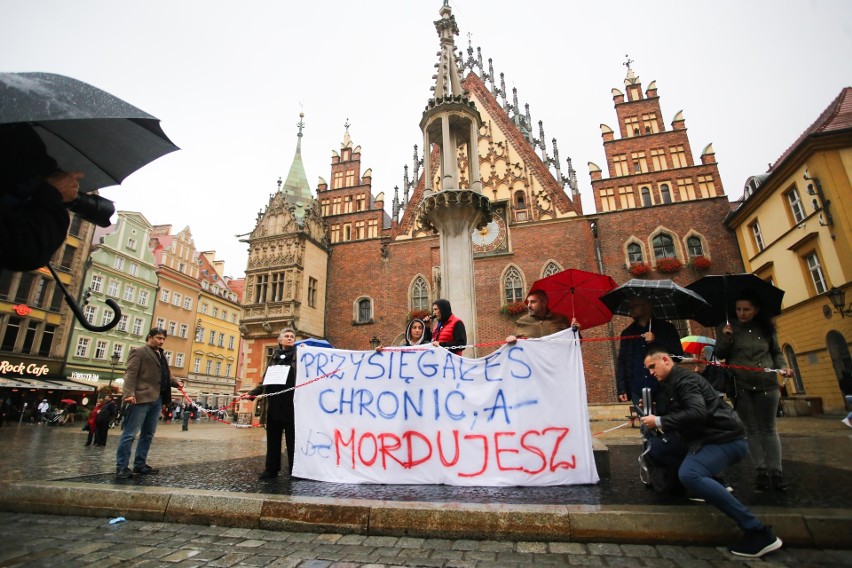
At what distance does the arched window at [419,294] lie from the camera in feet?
76.0

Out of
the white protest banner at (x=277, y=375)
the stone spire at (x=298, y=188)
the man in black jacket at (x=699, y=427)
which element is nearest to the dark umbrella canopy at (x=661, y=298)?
the man in black jacket at (x=699, y=427)

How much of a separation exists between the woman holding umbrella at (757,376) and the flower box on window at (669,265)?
17.0m

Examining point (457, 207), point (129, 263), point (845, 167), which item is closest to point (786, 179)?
point (845, 167)

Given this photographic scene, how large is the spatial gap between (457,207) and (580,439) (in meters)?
5.11

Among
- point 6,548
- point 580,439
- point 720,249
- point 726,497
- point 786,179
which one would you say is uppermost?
point 786,179

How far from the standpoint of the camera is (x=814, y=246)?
16219 millimetres

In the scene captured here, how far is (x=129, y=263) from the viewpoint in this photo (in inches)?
1353

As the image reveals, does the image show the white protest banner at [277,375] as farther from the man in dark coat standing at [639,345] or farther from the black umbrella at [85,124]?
the man in dark coat standing at [639,345]

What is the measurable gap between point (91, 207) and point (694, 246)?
23.4 metres

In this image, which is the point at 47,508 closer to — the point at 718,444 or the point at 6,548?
the point at 6,548

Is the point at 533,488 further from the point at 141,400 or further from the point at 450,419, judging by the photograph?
the point at 141,400

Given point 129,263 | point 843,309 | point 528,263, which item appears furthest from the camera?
point 129,263

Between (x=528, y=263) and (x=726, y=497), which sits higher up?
(x=528, y=263)

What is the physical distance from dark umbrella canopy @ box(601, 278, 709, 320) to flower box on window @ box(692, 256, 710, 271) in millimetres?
17118
